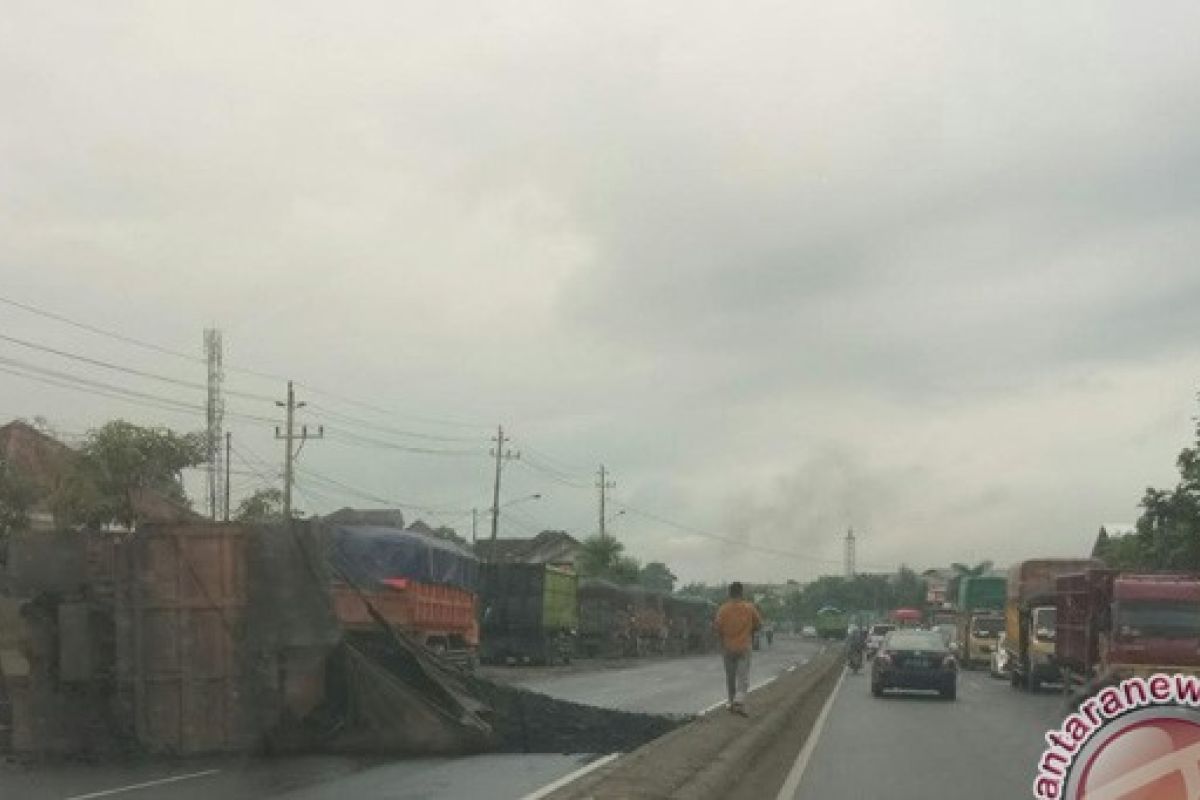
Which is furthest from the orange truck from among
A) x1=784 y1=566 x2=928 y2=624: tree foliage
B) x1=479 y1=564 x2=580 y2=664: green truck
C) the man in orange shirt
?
x1=784 y1=566 x2=928 y2=624: tree foliage

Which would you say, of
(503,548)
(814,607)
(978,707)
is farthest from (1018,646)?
(814,607)

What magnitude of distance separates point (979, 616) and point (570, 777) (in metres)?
41.2

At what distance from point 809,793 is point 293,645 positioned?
572 cm

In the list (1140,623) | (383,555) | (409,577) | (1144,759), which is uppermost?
(383,555)

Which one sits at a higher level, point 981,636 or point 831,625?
point 981,636

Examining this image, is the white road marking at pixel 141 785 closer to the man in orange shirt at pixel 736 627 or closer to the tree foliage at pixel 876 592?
the man in orange shirt at pixel 736 627

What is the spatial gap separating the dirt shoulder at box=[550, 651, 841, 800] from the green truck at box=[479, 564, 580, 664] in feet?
84.7

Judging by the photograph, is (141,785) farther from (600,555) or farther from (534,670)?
(600,555)

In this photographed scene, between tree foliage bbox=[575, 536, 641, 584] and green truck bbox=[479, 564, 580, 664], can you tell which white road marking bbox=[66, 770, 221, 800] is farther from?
tree foliage bbox=[575, 536, 641, 584]

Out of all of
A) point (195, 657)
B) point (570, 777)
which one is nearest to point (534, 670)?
point (195, 657)

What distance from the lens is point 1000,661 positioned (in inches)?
1842

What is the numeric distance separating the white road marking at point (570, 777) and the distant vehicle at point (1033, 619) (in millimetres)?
19405

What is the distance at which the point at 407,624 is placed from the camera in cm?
2959

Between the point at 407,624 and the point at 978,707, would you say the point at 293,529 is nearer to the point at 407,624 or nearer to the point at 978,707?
the point at 407,624
